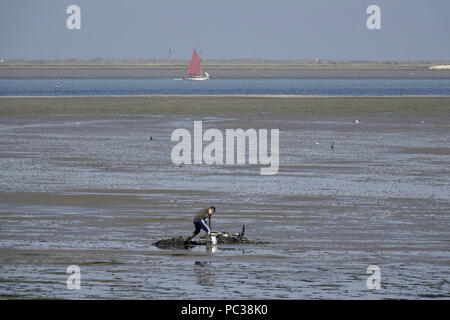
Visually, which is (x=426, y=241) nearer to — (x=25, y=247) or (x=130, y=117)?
(x=25, y=247)

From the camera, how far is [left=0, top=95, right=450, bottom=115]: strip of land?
80.3 metres

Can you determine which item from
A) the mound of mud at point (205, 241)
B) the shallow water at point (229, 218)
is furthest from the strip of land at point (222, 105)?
the mound of mud at point (205, 241)

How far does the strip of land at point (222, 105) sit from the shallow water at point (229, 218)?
2391 centimetres

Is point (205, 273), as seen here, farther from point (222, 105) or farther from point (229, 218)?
point (222, 105)

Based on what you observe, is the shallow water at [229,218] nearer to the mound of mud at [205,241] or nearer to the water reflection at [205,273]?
the water reflection at [205,273]

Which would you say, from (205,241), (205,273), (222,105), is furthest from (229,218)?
(222,105)

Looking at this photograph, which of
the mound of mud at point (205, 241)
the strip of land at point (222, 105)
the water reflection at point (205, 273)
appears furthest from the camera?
the strip of land at point (222, 105)

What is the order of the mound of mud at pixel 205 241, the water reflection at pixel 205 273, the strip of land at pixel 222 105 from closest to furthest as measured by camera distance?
the water reflection at pixel 205 273, the mound of mud at pixel 205 241, the strip of land at pixel 222 105

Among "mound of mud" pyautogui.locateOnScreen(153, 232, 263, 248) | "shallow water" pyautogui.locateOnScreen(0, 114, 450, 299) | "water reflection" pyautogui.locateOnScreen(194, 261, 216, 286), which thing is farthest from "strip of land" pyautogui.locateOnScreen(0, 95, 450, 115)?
"water reflection" pyautogui.locateOnScreen(194, 261, 216, 286)

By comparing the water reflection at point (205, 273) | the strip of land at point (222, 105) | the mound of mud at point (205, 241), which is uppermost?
the strip of land at point (222, 105)

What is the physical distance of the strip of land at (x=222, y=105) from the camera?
8031 centimetres

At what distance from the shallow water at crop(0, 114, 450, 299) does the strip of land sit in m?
23.9

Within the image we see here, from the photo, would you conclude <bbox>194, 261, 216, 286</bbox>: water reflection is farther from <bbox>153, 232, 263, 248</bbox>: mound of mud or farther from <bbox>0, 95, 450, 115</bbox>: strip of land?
<bbox>0, 95, 450, 115</bbox>: strip of land

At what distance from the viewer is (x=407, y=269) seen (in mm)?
23344
